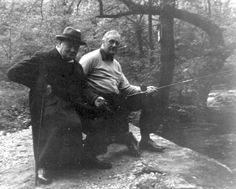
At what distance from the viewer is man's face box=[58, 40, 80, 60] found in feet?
13.6

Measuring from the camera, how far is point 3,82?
11938mm

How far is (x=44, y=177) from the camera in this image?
4.06 meters

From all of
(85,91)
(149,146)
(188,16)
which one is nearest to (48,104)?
(85,91)

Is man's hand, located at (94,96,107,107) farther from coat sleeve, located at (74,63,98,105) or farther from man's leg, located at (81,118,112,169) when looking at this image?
man's leg, located at (81,118,112,169)

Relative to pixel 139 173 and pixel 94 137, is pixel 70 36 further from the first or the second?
pixel 139 173

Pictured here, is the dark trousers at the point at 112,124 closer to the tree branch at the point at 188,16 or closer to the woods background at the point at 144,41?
the woods background at the point at 144,41

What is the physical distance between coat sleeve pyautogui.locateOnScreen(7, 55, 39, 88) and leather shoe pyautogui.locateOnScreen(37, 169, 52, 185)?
41.4 inches

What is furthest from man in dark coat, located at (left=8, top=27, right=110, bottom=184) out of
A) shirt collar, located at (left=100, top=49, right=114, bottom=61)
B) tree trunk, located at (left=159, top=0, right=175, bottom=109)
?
tree trunk, located at (left=159, top=0, right=175, bottom=109)

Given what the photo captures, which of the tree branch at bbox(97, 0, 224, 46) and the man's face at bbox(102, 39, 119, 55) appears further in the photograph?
the tree branch at bbox(97, 0, 224, 46)

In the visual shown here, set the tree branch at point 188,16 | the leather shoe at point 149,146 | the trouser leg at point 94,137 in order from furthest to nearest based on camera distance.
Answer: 1. the tree branch at point 188,16
2. the leather shoe at point 149,146
3. the trouser leg at point 94,137

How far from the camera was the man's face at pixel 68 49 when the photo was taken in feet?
13.6

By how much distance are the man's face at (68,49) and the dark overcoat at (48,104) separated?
73 millimetres

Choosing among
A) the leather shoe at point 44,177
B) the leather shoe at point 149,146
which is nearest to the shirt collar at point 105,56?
the leather shoe at point 149,146

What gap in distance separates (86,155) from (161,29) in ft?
18.1
